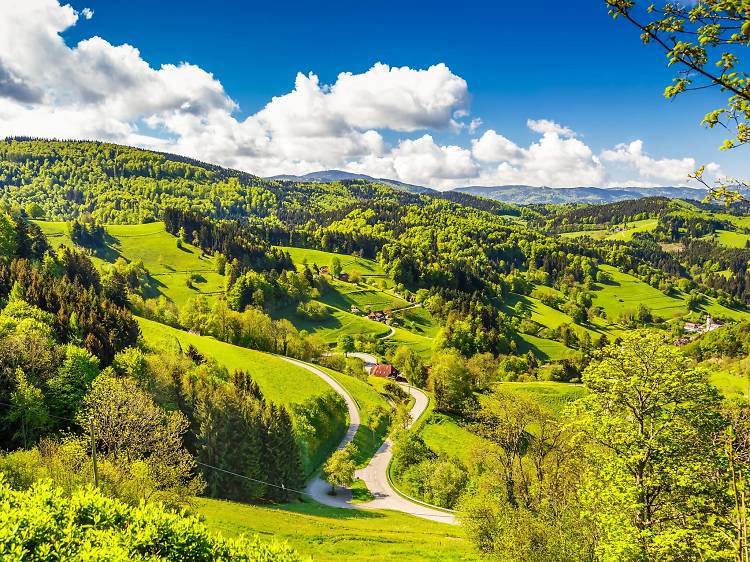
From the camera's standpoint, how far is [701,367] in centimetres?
2136

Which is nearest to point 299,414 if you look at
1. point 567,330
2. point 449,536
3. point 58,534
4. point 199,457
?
point 199,457

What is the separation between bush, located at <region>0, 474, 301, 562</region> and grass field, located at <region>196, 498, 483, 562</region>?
1487 cm

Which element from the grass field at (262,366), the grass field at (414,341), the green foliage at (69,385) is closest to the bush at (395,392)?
the grass field at (262,366)

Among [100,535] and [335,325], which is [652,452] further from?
[335,325]

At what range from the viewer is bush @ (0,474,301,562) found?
47.6 ft

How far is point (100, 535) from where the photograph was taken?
619 inches

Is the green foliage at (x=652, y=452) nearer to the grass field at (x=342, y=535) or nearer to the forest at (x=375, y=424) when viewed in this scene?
the forest at (x=375, y=424)

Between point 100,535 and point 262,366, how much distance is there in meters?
81.7

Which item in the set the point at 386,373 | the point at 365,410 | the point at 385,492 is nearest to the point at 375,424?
the point at 365,410

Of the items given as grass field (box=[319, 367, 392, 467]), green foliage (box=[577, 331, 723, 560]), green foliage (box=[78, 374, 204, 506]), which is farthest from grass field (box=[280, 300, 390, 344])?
green foliage (box=[577, 331, 723, 560])

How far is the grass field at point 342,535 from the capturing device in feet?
113

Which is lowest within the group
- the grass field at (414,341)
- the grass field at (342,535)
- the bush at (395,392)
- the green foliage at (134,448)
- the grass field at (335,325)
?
the bush at (395,392)

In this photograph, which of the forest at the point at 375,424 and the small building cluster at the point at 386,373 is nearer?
the forest at the point at 375,424

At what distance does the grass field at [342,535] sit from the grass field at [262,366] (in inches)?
1627
